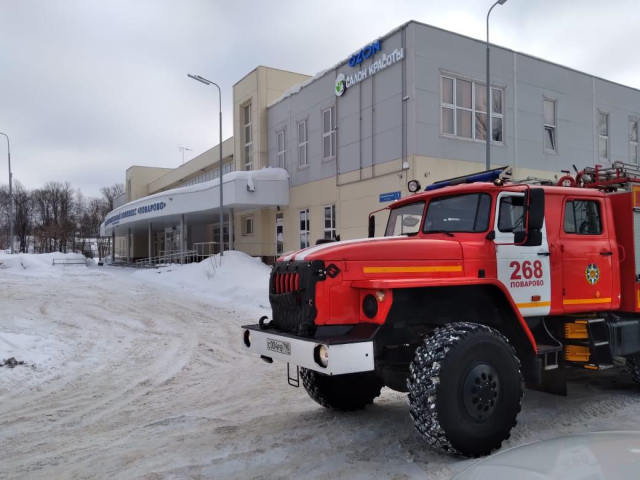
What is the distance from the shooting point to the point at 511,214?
5.16 metres

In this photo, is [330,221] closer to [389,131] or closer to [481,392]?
[389,131]

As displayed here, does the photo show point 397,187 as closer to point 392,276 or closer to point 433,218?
point 433,218

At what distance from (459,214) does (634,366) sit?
10.1 feet

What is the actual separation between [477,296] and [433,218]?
1.06 meters

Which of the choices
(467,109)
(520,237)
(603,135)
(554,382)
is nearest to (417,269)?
(520,237)

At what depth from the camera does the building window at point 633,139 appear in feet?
85.8

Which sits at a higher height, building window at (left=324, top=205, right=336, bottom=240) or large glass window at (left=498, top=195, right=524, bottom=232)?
building window at (left=324, top=205, right=336, bottom=240)

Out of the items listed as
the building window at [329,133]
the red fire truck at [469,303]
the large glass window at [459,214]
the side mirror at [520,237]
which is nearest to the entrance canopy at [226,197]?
the building window at [329,133]

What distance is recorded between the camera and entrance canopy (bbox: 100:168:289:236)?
24731mm

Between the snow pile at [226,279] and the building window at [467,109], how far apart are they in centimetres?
910

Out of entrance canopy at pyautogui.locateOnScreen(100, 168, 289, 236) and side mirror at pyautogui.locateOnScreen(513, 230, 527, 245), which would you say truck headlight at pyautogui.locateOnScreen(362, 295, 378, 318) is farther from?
entrance canopy at pyautogui.locateOnScreen(100, 168, 289, 236)

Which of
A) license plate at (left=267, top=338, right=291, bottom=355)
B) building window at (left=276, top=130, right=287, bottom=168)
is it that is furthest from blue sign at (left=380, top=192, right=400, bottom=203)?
license plate at (left=267, top=338, right=291, bottom=355)

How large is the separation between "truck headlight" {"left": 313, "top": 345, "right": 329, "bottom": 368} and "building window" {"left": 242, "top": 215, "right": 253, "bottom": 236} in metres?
25.5

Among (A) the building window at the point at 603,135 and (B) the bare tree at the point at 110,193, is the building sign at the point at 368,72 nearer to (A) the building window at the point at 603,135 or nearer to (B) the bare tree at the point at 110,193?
(A) the building window at the point at 603,135
